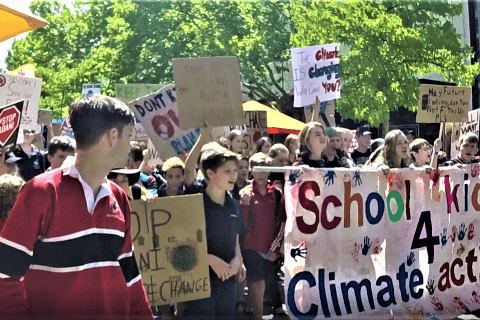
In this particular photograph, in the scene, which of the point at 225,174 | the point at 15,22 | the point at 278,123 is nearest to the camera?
the point at 225,174

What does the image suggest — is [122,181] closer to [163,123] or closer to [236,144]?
[163,123]

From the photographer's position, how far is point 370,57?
23469 mm

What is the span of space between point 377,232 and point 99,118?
14.5ft

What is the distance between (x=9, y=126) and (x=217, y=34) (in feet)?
59.9

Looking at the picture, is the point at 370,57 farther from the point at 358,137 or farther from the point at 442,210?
the point at 442,210

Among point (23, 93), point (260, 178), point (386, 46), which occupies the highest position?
point (386, 46)

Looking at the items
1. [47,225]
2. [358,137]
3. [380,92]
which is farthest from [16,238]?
[380,92]

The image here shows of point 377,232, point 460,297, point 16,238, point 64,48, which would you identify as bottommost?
point 460,297

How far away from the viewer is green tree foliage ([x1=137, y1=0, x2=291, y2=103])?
25.9m

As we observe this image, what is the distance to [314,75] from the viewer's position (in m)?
10.7

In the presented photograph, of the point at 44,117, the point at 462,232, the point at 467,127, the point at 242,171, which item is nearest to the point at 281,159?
the point at 242,171

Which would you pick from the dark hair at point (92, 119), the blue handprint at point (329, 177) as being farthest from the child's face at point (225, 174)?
the dark hair at point (92, 119)

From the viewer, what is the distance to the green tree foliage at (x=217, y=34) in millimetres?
25922

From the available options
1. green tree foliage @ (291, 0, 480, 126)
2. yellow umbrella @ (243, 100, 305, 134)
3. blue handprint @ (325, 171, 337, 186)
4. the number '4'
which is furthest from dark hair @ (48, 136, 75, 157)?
green tree foliage @ (291, 0, 480, 126)
